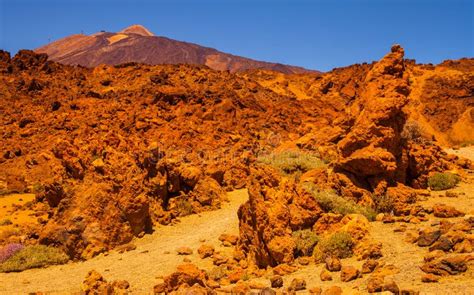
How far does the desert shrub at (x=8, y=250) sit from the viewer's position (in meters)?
9.96

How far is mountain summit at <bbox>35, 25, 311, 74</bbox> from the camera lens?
8300 centimetres

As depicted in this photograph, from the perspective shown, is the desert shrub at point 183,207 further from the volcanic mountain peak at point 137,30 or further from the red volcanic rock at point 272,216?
the volcanic mountain peak at point 137,30

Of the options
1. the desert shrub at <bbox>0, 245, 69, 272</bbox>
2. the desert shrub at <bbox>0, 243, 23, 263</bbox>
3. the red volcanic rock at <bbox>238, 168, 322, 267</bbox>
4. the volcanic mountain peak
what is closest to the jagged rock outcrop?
the desert shrub at <bbox>0, 245, 69, 272</bbox>

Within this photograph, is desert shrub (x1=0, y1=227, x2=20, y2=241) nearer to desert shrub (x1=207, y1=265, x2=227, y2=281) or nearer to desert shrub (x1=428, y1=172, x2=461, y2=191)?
desert shrub (x1=207, y1=265, x2=227, y2=281)

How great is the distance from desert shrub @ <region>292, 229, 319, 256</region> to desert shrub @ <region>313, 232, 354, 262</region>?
11cm

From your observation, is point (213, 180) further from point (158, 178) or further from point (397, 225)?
point (397, 225)

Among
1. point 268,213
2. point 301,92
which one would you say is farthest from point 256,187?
point 301,92

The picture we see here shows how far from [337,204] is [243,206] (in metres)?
1.88

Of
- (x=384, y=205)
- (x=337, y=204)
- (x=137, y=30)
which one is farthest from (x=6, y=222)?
(x=137, y=30)

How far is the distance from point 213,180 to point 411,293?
359 inches

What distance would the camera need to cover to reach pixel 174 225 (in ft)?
38.4

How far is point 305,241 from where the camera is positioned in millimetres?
7953

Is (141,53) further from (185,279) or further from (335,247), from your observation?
(185,279)

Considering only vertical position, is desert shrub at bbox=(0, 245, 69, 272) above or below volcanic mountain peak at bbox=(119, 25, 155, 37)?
below
